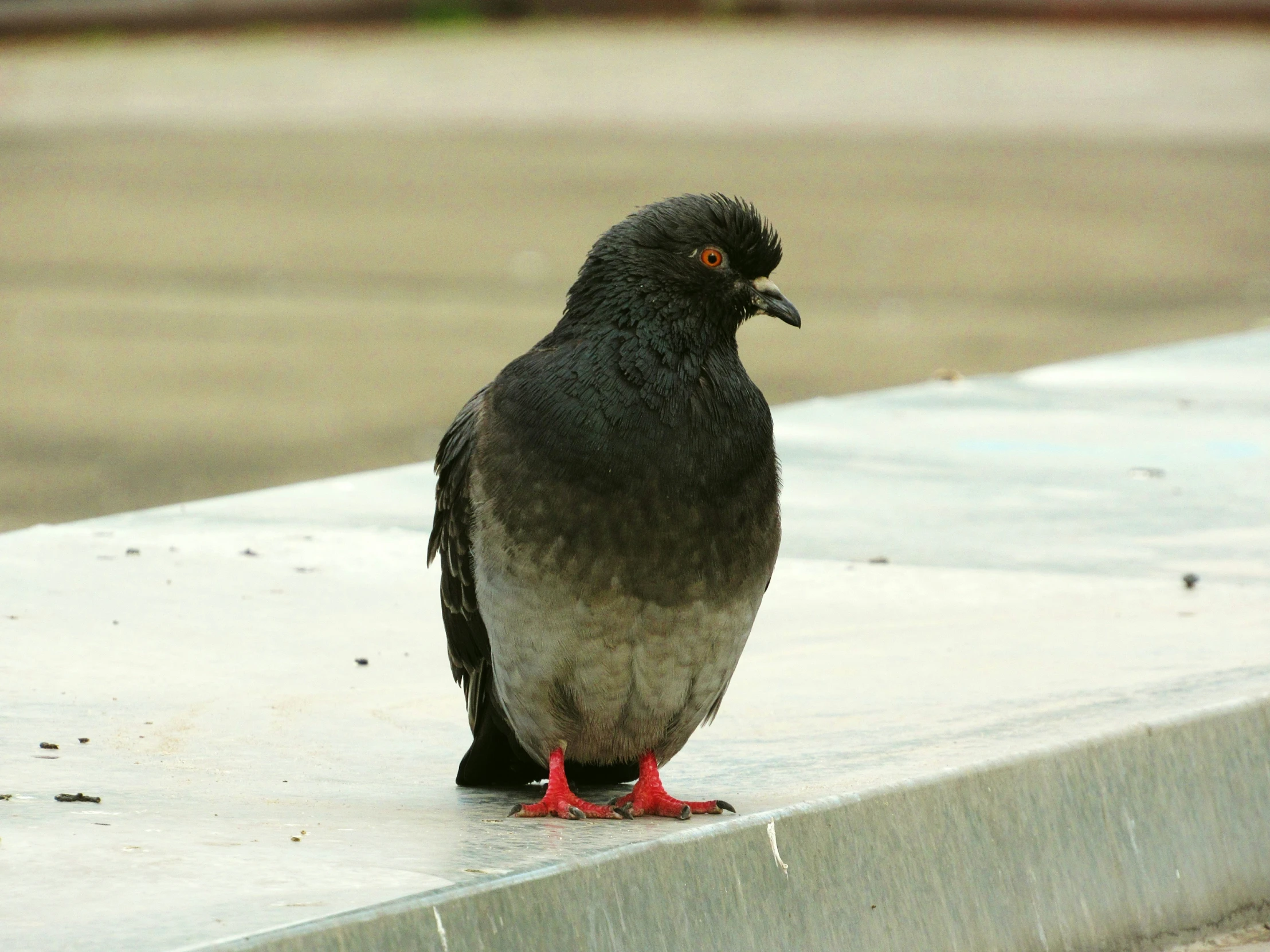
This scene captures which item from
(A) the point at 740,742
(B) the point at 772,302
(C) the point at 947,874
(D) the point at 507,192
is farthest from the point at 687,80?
(C) the point at 947,874

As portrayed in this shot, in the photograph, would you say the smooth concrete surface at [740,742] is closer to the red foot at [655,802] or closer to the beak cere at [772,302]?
the red foot at [655,802]

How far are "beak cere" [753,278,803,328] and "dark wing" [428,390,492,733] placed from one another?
20.0 inches

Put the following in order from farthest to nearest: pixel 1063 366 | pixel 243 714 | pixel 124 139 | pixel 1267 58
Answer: pixel 1267 58 → pixel 124 139 → pixel 1063 366 → pixel 243 714

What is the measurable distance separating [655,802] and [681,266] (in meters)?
0.90

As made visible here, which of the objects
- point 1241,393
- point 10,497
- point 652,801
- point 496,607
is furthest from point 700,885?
point 10,497

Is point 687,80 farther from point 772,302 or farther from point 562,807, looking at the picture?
point 562,807

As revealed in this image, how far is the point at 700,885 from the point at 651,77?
2787cm

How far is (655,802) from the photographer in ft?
12.2

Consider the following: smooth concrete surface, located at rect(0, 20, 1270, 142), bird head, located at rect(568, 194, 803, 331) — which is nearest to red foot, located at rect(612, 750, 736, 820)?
bird head, located at rect(568, 194, 803, 331)

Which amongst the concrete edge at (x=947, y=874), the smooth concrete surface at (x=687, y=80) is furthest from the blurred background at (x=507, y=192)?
the concrete edge at (x=947, y=874)

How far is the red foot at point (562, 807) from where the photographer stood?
3.74 m

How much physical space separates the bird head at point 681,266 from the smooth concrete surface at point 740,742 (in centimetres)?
85

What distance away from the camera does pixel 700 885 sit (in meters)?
3.47

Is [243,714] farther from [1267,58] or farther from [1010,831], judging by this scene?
[1267,58]
